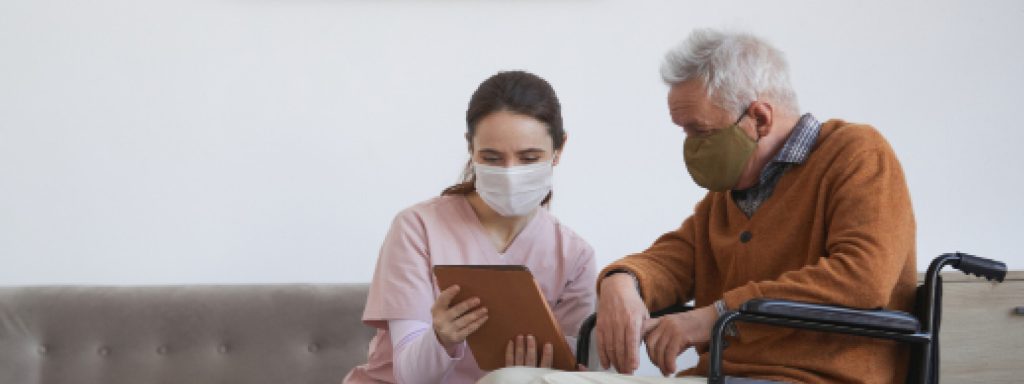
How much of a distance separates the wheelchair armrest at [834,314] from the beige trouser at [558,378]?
0.19 meters

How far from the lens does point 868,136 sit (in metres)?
1.66

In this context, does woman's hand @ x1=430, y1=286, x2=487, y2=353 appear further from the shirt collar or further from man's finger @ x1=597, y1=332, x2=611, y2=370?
the shirt collar

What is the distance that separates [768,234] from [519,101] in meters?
0.51

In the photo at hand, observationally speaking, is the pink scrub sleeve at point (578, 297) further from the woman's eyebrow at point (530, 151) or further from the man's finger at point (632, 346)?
the man's finger at point (632, 346)

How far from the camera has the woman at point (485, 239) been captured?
1938 mm

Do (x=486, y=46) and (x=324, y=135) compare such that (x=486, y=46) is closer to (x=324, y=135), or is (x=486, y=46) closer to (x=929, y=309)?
(x=324, y=135)

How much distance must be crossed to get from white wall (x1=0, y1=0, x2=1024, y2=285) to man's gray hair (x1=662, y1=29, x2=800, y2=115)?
0.89 m

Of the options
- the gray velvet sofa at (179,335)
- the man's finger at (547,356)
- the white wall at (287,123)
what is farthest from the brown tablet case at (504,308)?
the white wall at (287,123)

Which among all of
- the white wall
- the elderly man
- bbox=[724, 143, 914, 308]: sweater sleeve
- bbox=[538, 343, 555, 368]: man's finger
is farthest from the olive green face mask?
the white wall

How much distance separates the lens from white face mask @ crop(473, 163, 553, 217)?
1931 mm

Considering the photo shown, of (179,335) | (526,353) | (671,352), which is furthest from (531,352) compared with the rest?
(179,335)

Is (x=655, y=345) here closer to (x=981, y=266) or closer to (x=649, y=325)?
(x=649, y=325)

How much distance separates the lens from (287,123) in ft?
8.87

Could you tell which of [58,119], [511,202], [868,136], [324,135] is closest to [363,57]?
[324,135]
